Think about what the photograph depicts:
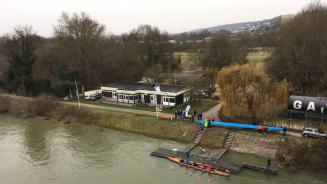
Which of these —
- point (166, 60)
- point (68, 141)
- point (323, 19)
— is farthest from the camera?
point (166, 60)

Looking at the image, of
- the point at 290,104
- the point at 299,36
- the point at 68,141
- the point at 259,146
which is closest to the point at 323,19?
the point at 299,36

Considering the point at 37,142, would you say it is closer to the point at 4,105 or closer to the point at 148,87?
the point at 4,105

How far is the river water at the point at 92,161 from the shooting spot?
808 inches

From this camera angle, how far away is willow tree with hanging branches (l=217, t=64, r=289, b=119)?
26.8m

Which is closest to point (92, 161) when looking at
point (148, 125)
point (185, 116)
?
point (148, 125)

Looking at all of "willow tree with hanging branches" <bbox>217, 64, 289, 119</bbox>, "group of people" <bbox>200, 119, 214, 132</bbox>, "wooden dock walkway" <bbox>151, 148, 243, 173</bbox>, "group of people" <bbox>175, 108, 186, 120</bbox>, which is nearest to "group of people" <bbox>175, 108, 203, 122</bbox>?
"group of people" <bbox>175, 108, 186, 120</bbox>

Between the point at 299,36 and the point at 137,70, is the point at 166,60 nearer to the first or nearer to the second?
the point at 137,70

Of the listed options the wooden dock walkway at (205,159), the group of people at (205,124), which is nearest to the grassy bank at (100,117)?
the group of people at (205,124)

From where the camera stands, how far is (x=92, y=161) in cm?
2392

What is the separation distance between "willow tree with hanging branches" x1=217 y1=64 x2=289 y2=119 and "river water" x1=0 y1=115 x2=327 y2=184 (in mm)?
5295

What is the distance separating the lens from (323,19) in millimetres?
34094

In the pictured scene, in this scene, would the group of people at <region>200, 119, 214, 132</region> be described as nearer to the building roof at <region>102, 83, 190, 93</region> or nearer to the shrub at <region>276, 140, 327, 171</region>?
the shrub at <region>276, 140, 327, 171</region>

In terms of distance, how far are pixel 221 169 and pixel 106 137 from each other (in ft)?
44.8

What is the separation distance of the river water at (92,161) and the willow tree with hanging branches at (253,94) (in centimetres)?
529
